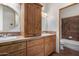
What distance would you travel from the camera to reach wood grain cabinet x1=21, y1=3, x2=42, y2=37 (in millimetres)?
1681

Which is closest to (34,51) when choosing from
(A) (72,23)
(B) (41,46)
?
(B) (41,46)

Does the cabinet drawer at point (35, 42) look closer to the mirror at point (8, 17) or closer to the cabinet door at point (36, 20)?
the cabinet door at point (36, 20)

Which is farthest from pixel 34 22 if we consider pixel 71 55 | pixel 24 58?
pixel 71 55

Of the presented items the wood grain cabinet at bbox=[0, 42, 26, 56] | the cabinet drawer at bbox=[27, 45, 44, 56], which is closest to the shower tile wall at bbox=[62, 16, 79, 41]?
the cabinet drawer at bbox=[27, 45, 44, 56]

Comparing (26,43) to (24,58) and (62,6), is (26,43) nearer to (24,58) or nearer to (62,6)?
(24,58)

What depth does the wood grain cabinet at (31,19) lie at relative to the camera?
1681 mm

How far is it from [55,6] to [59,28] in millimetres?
314

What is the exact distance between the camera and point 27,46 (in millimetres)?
1510

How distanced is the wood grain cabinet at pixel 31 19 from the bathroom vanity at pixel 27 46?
20cm

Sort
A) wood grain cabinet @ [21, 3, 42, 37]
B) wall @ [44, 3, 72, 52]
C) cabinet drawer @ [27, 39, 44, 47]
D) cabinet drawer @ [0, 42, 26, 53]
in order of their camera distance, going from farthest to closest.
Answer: wood grain cabinet @ [21, 3, 42, 37], cabinet drawer @ [27, 39, 44, 47], wall @ [44, 3, 72, 52], cabinet drawer @ [0, 42, 26, 53]

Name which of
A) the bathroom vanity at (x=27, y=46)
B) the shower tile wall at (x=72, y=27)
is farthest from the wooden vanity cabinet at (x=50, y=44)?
the shower tile wall at (x=72, y=27)

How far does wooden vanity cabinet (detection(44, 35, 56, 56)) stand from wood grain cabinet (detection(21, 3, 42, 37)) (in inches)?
8.0

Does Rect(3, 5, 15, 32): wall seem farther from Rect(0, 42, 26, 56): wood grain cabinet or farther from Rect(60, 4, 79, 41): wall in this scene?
Rect(60, 4, 79, 41): wall

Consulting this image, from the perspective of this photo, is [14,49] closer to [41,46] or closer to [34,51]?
[34,51]
